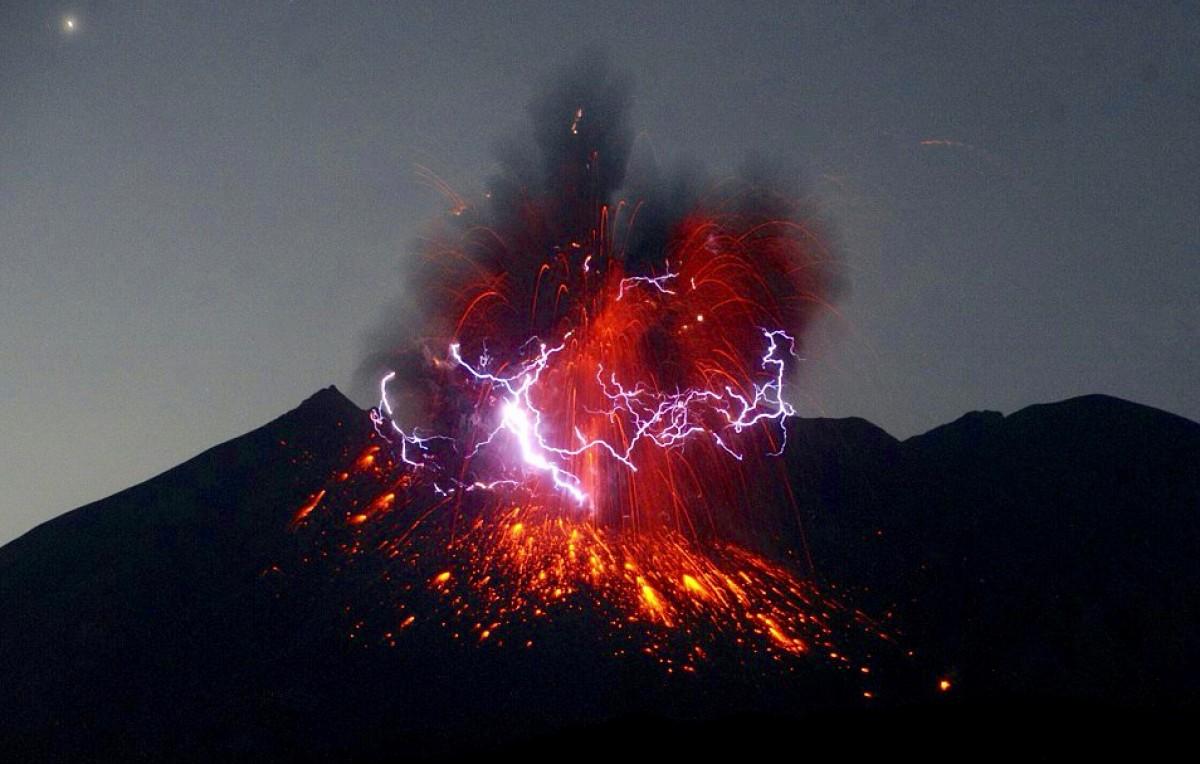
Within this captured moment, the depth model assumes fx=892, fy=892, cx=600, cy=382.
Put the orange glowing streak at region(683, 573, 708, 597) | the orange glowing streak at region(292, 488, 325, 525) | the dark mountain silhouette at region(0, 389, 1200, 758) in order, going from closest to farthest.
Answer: the dark mountain silhouette at region(0, 389, 1200, 758) → the orange glowing streak at region(683, 573, 708, 597) → the orange glowing streak at region(292, 488, 325, 525)

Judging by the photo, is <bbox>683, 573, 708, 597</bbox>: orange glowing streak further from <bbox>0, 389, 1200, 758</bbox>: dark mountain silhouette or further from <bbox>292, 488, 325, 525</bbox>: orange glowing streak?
<bbox>292, 488, 325, 525</bbox>: orange glowing streak

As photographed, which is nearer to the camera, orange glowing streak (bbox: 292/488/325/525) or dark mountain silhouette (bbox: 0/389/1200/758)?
dark mountain silhouette (bbox: 0/389/1200/758)

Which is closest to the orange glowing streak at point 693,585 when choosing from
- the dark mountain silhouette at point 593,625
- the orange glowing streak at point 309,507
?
the dark mountain silhouette at point 593,625

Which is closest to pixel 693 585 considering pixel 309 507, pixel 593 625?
pixel 593 625

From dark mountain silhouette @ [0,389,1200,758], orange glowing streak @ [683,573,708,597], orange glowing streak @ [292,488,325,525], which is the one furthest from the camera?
orange glowing streak @ [292,488,325,525]

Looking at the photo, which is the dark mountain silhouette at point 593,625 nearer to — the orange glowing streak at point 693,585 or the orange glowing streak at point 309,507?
the orange glowing streak at point 309,507

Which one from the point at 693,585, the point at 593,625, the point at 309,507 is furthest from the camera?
the point at 309,507

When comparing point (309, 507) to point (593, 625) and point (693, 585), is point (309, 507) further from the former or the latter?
point (693, 585)

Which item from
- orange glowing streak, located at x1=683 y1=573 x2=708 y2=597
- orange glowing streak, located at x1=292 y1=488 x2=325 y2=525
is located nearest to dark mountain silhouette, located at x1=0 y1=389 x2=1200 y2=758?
orange glowing streak, located at x1=292 y1=488 x2=325 y2=525

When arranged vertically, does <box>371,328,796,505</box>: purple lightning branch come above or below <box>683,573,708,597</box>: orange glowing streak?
above
